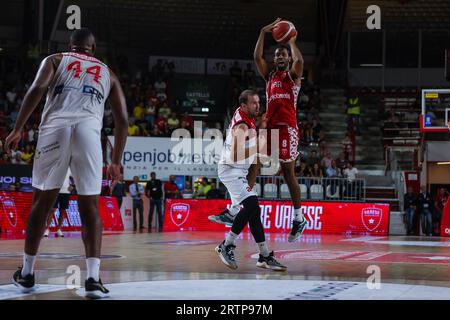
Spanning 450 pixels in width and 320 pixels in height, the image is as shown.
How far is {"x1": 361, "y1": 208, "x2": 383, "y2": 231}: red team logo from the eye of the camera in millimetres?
22309

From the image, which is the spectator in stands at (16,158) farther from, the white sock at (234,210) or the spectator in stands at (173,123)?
the white sock at (234,210)

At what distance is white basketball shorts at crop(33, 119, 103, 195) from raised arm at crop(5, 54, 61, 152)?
20 cm

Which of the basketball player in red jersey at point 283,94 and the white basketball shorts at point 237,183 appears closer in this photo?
the white basketball shorts at point 237,183

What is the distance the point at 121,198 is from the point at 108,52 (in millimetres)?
13400

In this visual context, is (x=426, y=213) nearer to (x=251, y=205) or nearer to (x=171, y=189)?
(x=171, y=189)

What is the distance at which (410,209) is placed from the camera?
23.8 metres

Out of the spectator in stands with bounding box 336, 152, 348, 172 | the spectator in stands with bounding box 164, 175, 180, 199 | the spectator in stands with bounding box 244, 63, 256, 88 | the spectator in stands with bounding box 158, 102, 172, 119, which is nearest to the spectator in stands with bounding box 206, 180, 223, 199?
the spectator in stands with bounding box 164, 175, 180, 199

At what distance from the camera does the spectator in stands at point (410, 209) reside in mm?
23562

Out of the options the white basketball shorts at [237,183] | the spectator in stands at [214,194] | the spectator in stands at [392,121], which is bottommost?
the spectator in stands at [214,194]

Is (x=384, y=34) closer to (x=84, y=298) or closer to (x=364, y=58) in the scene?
(x=364, y=58)

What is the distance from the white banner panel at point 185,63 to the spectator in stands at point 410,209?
14715 millimetres

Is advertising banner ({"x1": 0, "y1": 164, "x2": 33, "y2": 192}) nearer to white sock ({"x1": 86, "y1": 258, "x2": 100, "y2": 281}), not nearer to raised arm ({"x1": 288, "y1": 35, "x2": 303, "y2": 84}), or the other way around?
raised arm ({"x1": 288, "y1": 35, "x2": 303, "y2": 84})

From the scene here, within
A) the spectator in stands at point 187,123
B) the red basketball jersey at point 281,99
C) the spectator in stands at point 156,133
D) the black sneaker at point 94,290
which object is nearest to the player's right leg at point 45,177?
the black sneaker at point 94,290
